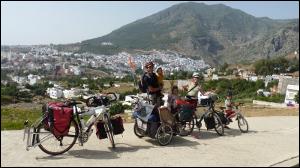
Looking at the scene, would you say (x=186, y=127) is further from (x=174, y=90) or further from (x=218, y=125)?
(x=174, y=90)

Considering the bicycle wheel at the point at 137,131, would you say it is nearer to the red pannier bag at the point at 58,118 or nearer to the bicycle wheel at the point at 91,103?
the bicycle wheel at the point at 91,103

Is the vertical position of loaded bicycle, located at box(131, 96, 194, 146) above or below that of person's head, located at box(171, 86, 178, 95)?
below

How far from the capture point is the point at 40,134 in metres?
7.14

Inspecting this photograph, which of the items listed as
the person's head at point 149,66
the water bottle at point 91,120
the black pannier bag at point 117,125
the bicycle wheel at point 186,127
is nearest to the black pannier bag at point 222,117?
the bicycle wheel at point 186,127

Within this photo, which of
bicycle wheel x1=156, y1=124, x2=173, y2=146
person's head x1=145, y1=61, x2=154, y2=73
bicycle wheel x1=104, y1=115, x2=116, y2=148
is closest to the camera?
bicycle wheel x1=104, y1=115, x2=116, y2=148

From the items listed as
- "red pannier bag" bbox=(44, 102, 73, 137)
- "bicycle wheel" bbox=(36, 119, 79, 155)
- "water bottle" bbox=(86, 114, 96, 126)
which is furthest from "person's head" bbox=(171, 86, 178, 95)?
"red pannier bag" bbox=(44, 102, 73, 137)

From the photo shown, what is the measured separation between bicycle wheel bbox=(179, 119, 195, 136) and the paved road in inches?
5.1

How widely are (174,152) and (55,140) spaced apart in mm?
1971

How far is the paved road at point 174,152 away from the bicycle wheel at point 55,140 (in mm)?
123

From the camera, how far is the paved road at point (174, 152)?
6762mm

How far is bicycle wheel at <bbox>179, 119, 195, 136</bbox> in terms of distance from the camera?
900 cm

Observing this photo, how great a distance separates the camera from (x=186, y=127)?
9.34 m

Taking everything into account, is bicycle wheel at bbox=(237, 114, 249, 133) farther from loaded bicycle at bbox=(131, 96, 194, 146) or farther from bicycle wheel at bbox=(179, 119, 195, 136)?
loaded bicycle at bbox=(131, 96, 194, 146)

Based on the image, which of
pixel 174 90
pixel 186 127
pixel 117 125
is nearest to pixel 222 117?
pixel 186 127
